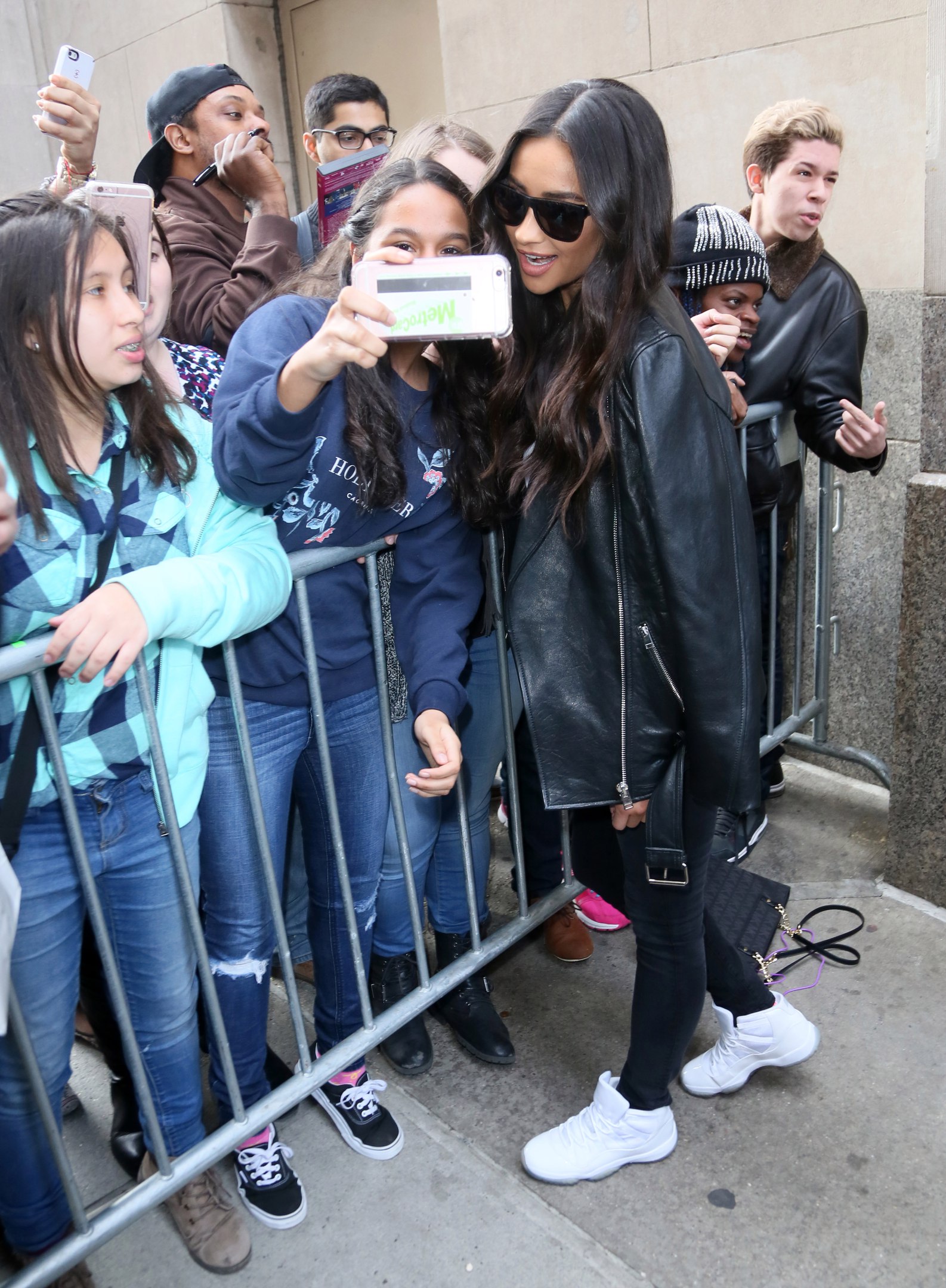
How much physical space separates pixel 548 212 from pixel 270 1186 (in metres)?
2.10

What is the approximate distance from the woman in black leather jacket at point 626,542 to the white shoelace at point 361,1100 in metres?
0.44

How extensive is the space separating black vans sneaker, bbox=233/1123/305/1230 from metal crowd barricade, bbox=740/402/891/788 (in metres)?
1.97

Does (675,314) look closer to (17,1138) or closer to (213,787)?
(213,787)

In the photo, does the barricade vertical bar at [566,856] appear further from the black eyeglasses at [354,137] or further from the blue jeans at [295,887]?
the black eyeglasses at [354,137]

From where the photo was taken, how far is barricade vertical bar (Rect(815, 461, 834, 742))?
3.87m

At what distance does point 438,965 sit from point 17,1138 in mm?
1300

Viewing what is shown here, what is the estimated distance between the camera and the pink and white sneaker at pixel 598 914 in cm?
334

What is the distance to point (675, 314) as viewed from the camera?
2.03 meters

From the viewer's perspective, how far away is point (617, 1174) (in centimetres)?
248

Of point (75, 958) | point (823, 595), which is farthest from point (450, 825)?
point (823, 595)

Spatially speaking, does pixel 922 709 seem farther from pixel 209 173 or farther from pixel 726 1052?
pixel 209 173

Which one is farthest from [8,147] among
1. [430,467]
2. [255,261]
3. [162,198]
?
[430,467]

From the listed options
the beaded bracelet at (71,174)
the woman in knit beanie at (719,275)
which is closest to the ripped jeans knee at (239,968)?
the woman in knit beanie at (719,275)

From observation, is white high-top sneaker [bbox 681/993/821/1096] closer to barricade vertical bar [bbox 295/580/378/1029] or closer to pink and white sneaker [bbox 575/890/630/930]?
pink and white sneaker [bbox 575/890/630/930]
